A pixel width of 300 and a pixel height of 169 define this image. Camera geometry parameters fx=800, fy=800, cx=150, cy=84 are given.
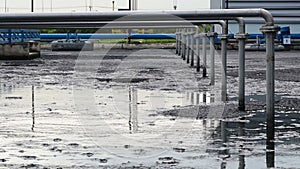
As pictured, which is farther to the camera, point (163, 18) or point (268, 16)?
point (163, 18)

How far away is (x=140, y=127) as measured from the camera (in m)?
6.79

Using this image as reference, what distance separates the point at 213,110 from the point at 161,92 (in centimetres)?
258

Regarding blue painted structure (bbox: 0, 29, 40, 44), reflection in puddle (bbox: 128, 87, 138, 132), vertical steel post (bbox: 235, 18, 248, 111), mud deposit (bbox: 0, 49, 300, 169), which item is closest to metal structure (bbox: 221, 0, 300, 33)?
blue painted structure (bbox: 0, 29, 40, 44)

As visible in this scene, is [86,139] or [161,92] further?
[161,92]

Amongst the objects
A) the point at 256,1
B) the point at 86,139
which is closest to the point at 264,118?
the point at 86,139

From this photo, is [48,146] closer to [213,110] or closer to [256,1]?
[213,110]

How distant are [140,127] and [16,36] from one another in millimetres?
21941

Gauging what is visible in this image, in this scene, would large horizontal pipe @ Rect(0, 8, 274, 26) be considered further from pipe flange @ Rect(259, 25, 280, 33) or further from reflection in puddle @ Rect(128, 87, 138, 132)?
reflection in puddle @ Rect(128, 87, 138, 132)

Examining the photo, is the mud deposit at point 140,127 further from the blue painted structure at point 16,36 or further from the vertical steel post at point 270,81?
the blue painted structure at point 16,36

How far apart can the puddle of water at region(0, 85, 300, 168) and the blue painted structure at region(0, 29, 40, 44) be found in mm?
15918

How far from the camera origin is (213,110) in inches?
322

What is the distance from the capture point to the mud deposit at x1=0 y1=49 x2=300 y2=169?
504 centimetres

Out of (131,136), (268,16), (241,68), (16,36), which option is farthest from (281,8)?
(131,136)

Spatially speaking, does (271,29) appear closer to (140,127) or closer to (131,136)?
(140,127)
